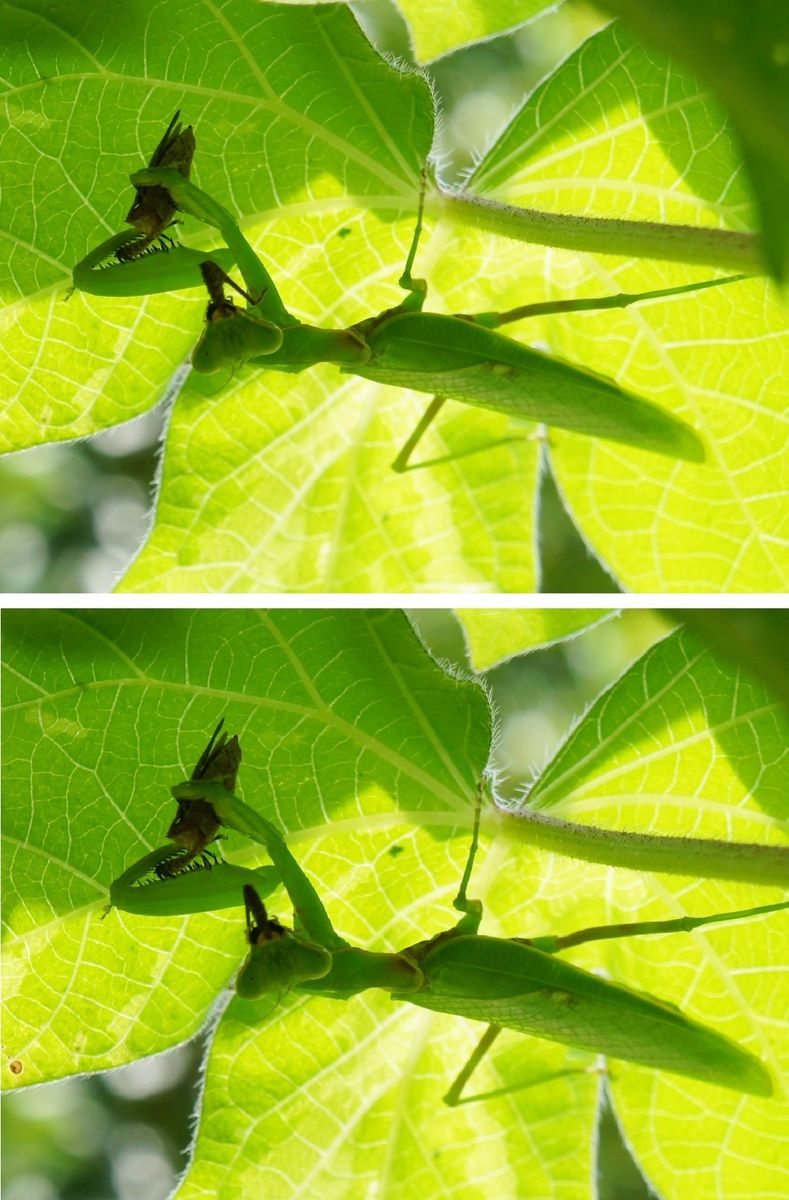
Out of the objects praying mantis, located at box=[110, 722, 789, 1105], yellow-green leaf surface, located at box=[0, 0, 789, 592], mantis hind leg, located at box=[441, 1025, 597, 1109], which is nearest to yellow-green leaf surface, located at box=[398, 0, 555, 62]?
yellow-green leaf surface, located at box=[0, 0, 789, 592]

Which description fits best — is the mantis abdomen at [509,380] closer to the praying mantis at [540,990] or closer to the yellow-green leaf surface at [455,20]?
the yellow-green leaf surface at [455,20]

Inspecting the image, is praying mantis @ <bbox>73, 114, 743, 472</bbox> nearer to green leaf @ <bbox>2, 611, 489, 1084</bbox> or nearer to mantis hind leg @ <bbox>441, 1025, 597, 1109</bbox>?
green leaf @ <bbox>2, 611, 489, 1084</bbox>

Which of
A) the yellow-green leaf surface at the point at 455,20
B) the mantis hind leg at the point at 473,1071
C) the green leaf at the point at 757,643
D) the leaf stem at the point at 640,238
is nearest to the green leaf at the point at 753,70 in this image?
the green leaf at the point at 757,643


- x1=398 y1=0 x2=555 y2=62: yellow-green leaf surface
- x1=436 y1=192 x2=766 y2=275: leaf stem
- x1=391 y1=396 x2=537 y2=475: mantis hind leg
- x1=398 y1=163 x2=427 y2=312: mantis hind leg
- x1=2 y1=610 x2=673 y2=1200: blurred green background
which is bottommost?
x1=2 y1=610 x2=673 y2=1200: blurred green background

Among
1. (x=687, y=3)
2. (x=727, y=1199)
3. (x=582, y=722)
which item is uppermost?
(x=687, y=3)

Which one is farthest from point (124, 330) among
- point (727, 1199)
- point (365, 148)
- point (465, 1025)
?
point (727, 1199)

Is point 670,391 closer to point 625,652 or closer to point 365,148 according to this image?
point 625,652
